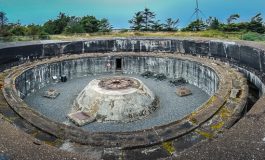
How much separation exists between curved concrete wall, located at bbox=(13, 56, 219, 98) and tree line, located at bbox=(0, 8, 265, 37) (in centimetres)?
1210

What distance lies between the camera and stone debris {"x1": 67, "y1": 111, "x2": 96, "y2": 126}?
20609 millimetres

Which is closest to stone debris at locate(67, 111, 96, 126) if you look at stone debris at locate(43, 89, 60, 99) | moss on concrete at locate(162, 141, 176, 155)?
stone debris at locate(43, 89, 60, 99)

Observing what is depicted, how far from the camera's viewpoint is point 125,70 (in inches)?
1342

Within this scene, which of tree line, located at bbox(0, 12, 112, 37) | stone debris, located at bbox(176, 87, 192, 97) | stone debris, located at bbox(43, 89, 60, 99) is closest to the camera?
stone debris, located at bbox(176, 87, 192, 97)

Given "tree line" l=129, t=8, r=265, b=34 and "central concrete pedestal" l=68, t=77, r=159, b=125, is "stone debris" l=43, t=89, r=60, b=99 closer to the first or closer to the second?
"central concrete pedestal" l=68, t=77, r=159, b=125

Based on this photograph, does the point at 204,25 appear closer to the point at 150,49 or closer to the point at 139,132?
the point at 150,49

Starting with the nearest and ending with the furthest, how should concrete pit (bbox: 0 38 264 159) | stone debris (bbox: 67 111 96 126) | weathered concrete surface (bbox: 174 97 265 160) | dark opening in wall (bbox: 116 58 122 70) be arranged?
weathered concrete surface (bbox: 174 97 265 160)
concrete pit (bbox: 0 38 264 159)
stone debris (bbox: 67 111 96 126)
dark opening in wall (bbox: 116 58 122 70)

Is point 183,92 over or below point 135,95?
below

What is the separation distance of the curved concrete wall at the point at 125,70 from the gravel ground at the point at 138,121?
2.80 feet

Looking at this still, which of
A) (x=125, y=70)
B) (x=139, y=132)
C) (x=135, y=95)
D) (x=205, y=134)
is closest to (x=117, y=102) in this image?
(x=135, y=95)

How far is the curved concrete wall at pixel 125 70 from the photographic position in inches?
1065

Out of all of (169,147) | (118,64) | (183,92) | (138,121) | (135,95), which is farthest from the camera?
(118,64)

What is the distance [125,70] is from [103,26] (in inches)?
716

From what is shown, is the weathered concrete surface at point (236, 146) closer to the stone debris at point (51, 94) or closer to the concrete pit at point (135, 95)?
the concrete pit at point (135, 95)
